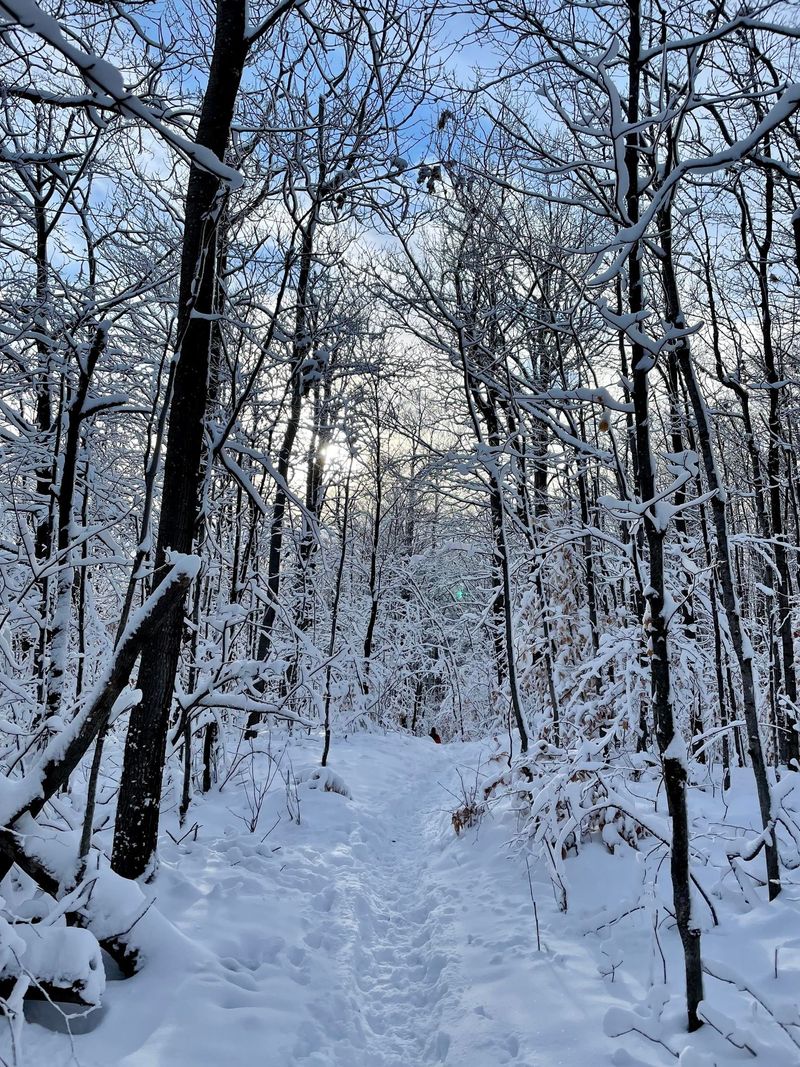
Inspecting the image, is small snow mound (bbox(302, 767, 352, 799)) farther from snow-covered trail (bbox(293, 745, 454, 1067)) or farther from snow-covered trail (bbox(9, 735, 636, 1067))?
snow-covered trail (bbox(9, 735, 636, 1067))

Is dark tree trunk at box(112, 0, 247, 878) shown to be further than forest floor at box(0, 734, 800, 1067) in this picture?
Yes

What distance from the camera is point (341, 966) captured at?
3.53m

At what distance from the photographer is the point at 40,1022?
2371 millimetres

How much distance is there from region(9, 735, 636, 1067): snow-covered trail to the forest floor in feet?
0.03

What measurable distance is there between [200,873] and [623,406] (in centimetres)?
403

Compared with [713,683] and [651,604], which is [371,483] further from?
[651,604]

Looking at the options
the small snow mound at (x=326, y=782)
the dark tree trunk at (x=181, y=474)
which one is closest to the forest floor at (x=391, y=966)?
the dark tree trunk at (x=181, y=474)

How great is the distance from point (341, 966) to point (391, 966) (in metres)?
0.41

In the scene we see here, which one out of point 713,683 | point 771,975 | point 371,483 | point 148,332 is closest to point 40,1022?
point 771,975

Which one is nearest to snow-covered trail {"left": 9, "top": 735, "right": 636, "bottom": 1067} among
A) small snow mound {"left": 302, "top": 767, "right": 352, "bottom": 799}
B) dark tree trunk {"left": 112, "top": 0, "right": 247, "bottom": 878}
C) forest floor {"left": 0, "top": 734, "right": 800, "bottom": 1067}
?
forest floor {"left": 0, "top": 734, "right": 800, "bottom": 1067}

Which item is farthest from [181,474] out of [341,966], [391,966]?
[391,966]

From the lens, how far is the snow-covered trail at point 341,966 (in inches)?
103

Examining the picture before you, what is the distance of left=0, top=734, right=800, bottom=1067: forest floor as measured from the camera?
8.32 ft

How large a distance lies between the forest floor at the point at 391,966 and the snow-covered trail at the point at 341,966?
1 cm
